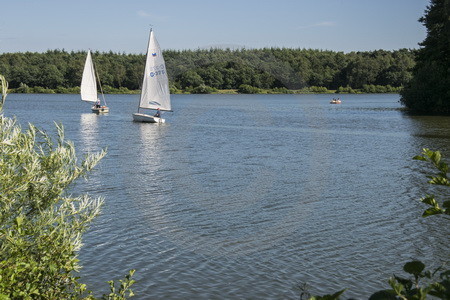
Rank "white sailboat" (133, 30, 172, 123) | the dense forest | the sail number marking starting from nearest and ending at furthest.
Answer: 1. "white sailboat" (133, 30, 172, 123)
2. the sail number marking
3. the dense forest

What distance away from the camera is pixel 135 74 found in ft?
506

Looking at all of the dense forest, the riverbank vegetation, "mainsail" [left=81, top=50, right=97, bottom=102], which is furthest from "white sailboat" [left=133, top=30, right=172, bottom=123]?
the dense forest

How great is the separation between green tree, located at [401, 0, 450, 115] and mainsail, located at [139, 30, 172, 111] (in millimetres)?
29158

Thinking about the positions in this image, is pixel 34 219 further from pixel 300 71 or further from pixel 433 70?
pixel 300 71

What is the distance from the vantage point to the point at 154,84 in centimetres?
5597

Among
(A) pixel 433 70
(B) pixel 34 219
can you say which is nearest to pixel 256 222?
(B) pixel 34 219

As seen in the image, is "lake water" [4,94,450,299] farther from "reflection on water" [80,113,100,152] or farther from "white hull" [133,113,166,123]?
"white hull" [133,113,166,123]

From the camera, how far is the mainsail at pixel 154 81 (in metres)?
56.0

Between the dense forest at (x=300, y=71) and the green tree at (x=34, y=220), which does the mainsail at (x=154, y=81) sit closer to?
the green tree at (x=34, y=220)

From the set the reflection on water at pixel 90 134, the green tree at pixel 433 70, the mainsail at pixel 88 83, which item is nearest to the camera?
the reflection on water at pixel 90 134

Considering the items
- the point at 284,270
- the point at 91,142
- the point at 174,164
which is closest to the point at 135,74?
the point at 91,142

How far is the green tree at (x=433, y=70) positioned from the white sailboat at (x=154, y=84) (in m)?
29.2

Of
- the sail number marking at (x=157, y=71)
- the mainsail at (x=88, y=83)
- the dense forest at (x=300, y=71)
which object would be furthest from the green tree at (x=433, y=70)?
the dense forest at (x=300, y=71)

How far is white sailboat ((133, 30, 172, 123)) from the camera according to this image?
184ft
